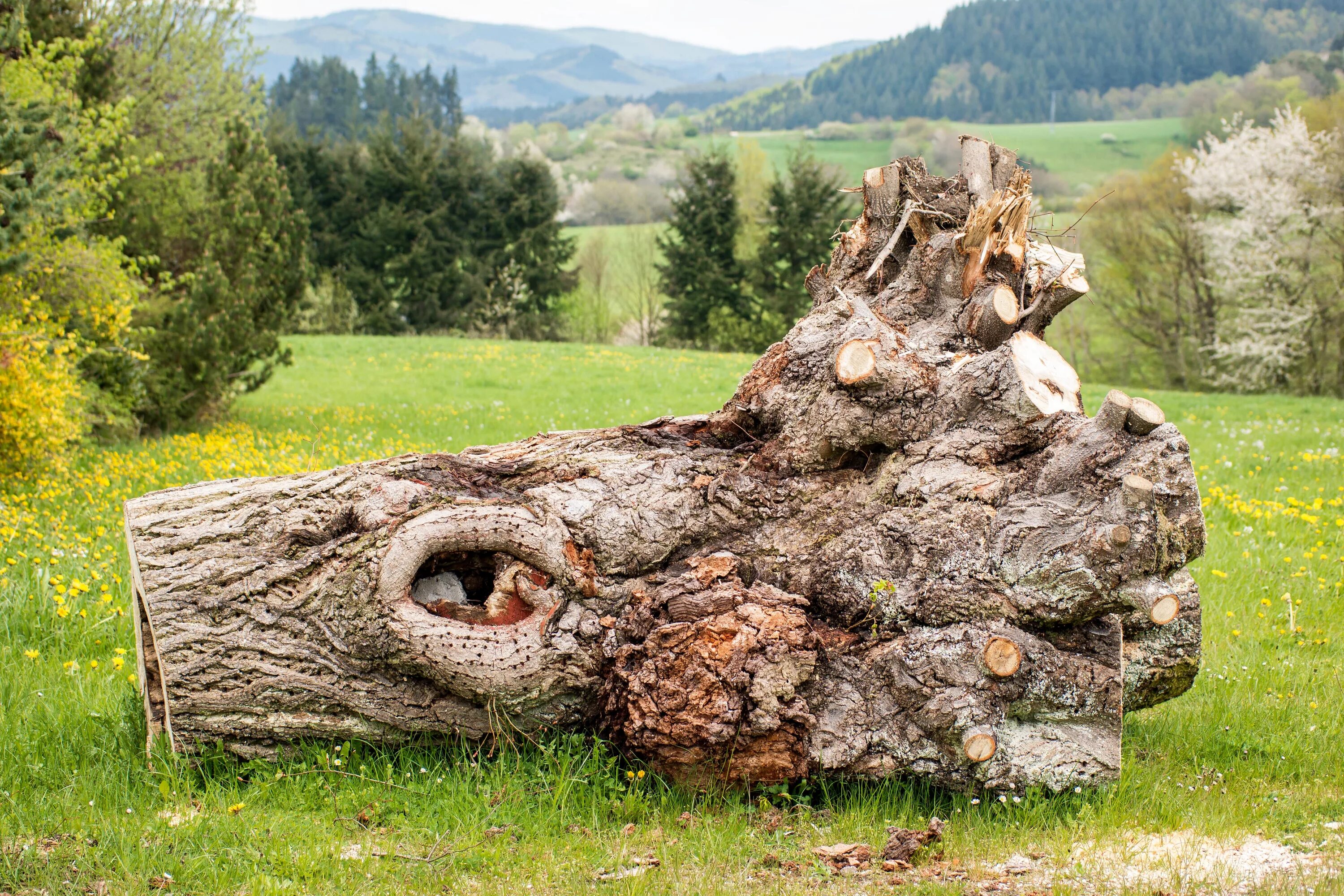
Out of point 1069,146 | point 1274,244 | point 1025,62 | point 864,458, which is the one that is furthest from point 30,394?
point 1025,62

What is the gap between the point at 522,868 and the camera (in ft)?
12.9

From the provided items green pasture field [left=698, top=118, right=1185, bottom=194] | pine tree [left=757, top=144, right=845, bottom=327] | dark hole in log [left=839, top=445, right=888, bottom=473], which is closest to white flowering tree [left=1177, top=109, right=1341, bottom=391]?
pine tree [left=757, top=144, right=845, bottom=327]

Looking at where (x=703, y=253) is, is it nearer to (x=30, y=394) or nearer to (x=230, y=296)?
(x=230, y=296)

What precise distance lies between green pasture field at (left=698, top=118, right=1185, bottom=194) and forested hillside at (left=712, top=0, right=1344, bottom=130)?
895 inches

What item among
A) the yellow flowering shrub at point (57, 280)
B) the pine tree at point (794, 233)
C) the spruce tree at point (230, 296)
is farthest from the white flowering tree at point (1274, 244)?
the yellow flowering shrub at point (57, 280)

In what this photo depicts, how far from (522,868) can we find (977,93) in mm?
161441

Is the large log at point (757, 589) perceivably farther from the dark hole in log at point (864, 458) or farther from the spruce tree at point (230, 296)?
the spruce tree at point (230, 296)

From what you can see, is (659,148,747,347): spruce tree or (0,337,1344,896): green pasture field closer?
(0,337,1344,896): green pasture field

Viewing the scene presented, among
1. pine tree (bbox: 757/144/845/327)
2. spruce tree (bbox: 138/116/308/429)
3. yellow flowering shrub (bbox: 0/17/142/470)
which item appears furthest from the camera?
pine tree (bbox: 757/144/845/327)

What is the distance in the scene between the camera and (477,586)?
5.09 m

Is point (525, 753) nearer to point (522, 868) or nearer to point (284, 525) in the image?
point (522, 868)

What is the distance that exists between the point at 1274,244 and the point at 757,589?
108ft

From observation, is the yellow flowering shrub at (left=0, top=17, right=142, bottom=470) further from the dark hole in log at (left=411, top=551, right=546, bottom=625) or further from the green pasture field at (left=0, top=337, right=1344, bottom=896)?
the dark hole in log at (left=411, top=551, right=546, bottom=625)

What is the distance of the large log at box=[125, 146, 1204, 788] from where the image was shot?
14.5 feet
